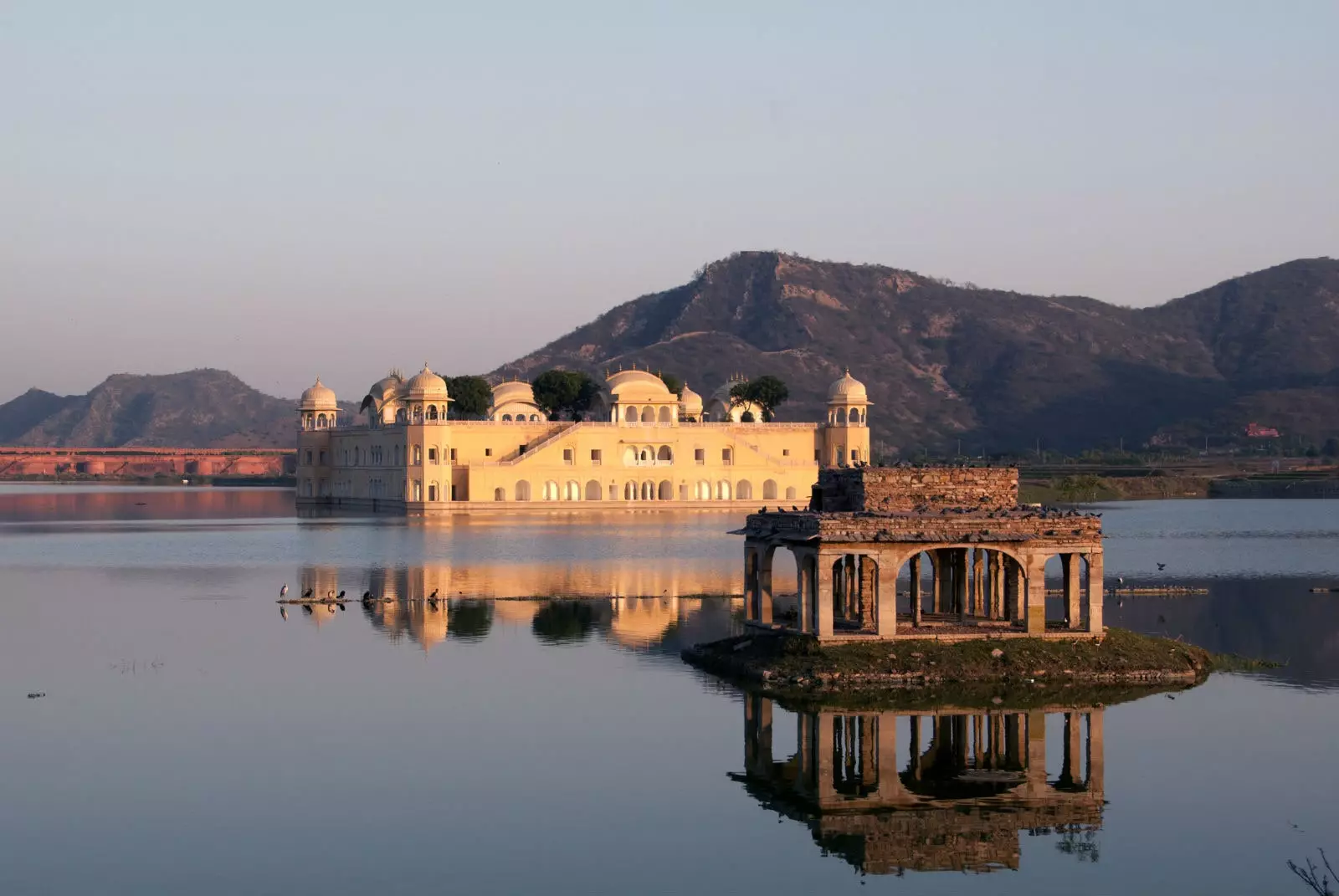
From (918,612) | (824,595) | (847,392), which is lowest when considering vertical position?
(918,612)

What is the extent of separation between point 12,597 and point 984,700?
25961 mm

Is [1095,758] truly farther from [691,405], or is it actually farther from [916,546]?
[691,405]

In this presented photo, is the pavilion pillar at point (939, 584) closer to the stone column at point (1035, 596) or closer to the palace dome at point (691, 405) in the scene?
the stone column at point (1035, 596)

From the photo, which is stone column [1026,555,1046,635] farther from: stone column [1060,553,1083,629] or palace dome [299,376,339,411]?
palace dome [299,376,339,411]

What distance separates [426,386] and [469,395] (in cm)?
1402

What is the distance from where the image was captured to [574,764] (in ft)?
71.6

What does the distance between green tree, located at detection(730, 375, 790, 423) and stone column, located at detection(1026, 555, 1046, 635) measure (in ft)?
282

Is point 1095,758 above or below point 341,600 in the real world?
below

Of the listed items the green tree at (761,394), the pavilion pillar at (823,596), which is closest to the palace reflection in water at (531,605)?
the pavilion pillar at (823,596)

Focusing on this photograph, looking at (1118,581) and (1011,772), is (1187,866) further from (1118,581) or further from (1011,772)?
(1118,581)

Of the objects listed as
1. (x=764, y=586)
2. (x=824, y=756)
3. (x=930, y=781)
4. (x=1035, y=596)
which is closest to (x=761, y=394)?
(x=764, y=586)

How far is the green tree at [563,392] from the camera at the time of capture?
366 feet

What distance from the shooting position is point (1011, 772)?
21344 millimetres

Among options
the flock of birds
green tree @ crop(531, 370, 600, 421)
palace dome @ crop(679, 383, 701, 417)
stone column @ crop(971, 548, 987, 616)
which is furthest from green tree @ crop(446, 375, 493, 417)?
stone column @ crop(971, 548, 987, 616)
